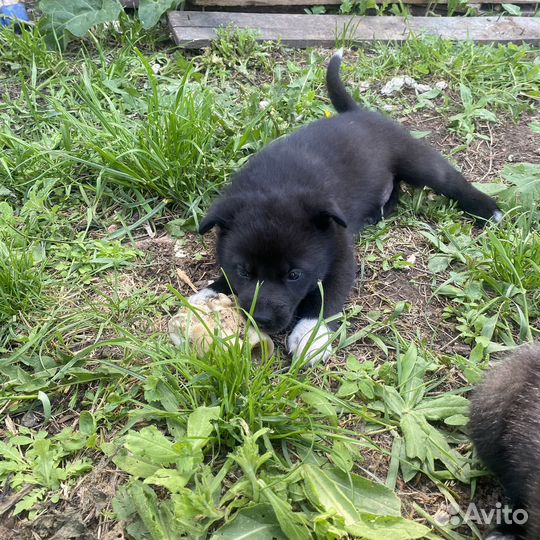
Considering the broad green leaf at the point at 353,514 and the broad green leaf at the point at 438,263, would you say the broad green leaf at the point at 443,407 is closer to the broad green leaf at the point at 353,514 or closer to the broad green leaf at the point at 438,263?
the broad green leaf at the point at 353,514

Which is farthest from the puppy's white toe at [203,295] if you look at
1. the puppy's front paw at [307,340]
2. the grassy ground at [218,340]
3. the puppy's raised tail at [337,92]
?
the puppy's raised tail at [337,92]

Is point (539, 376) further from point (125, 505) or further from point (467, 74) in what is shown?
point (467, 74)

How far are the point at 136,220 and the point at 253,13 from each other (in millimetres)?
2992

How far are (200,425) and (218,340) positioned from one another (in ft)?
1.10

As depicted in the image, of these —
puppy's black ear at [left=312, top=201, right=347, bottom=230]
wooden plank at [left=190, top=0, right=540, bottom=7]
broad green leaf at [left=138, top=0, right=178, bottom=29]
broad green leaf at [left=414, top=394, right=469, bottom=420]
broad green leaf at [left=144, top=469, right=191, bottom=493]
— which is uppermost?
broad green leaf at [left=138, top=0, right=178, bottom=29]

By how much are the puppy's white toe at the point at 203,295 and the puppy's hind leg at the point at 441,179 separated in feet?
5.25

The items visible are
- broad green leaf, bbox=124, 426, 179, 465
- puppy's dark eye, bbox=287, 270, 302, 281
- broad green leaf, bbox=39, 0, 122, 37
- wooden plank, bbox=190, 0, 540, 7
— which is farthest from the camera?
wooden plank, bbox=190, 0, 540, 7

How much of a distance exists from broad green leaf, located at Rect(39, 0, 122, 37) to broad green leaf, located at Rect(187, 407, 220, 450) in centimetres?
372

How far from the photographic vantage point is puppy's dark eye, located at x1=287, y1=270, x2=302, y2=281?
2.97 meters

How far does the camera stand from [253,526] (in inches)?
82.4

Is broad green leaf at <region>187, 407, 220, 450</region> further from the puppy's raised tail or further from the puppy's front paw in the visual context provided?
the puppy's raised tail

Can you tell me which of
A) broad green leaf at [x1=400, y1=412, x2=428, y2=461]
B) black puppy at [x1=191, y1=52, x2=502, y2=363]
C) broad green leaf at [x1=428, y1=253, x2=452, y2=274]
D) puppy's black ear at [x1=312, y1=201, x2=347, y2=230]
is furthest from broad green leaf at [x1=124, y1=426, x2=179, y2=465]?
broad green leaf at [x1=428, y1=253, x2=452, y2=274]

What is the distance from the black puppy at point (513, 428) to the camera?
2.07m

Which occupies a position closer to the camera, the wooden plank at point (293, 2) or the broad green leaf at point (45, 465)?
the broad green leaf at point (45, 465)
